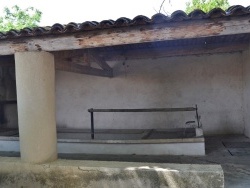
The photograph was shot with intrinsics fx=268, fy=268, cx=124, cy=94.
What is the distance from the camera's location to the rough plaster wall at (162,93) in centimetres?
815

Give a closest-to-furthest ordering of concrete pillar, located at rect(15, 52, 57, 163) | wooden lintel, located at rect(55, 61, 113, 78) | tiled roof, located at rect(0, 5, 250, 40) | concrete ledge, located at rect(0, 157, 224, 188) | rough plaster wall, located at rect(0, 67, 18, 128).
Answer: tiled roof, located at rect(0, 5, 250, 40), concrete ledge, located at rect(0, 157, 224, 188), concrete pillar, located at rect(15, 52, 57, 163), wooden lintel, located at rect(55, 61, 113, 78), rough plaster wall, located at rect(0, 67, 18, 128)

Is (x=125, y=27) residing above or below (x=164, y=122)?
above

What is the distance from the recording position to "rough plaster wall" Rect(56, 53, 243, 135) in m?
8.15

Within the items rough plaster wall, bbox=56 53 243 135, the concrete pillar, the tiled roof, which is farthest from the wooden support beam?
the tiled roof

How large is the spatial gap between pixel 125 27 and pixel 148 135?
14.5ft

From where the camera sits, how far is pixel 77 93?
916 centimetres

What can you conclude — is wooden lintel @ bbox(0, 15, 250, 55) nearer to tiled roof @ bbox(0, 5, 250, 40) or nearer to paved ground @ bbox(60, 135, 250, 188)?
tiled roof @ bbox(0, 5, 250, 40)

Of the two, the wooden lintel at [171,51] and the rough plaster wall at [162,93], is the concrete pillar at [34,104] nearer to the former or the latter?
the wooden lintel at [171,51]

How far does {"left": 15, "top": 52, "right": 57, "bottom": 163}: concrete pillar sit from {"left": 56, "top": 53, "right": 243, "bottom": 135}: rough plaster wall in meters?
5.00

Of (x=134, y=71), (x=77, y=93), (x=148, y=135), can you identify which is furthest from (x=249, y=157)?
(x=77, y=93)

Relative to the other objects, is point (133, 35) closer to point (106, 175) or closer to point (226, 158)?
point (106, 175)

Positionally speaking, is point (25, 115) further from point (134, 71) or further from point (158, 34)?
point (134, 71)

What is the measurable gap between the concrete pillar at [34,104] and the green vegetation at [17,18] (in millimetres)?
18793

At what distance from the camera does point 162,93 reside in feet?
28.0
